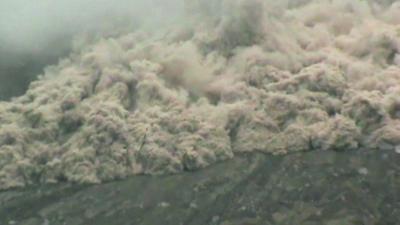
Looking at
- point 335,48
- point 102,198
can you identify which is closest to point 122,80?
point 102,198

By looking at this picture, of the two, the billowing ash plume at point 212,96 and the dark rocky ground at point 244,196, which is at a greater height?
the billowing ash plume at point 212,96

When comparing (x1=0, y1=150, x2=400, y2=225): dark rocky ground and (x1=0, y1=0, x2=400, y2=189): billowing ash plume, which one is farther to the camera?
(x1=0, y1=0, x2=400, y2=189): billowing ash plume

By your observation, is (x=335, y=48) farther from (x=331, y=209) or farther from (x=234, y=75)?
(x=331, y=209)

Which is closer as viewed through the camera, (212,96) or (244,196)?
(244,196)

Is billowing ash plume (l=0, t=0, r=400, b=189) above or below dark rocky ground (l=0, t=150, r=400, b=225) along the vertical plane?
above

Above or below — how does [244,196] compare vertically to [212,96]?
below
